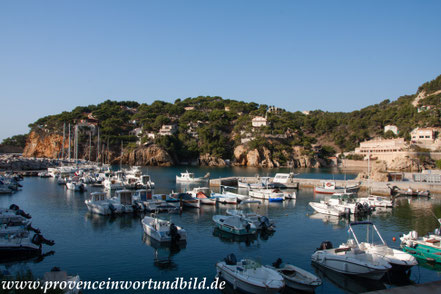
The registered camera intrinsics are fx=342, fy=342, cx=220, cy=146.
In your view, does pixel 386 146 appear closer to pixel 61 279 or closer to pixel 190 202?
pixel 190 202

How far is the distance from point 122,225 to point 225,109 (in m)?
121

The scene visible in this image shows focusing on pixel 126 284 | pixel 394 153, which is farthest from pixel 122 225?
pixel 394 153

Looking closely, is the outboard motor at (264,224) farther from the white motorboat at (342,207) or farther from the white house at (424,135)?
the white house at (424,135)

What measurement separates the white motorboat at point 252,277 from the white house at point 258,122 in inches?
4264

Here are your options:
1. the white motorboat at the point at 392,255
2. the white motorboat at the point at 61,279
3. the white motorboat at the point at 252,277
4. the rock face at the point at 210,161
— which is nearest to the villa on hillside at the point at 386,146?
the rock face at the point at 210,161

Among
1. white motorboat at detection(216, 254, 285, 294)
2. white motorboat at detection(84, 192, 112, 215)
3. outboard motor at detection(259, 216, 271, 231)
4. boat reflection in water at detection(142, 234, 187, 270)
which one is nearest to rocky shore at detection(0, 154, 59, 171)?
white motorboat at detection(84, 192, 112, 215)

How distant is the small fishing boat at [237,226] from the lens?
24.5 meters

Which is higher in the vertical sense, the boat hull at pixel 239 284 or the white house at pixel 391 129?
the white house at pixel 391 129

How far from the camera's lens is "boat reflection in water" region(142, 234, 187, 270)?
18.5 m

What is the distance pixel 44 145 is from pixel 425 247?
114036 mm

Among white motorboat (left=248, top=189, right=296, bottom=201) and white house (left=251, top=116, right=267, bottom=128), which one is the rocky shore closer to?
white motorboat (left=248, top=189, right=296, bottom=201)

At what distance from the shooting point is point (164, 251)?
68.7 feet

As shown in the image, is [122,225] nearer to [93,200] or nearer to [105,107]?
[93,200]

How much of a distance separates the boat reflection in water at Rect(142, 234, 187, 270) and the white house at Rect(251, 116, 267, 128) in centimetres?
10156
